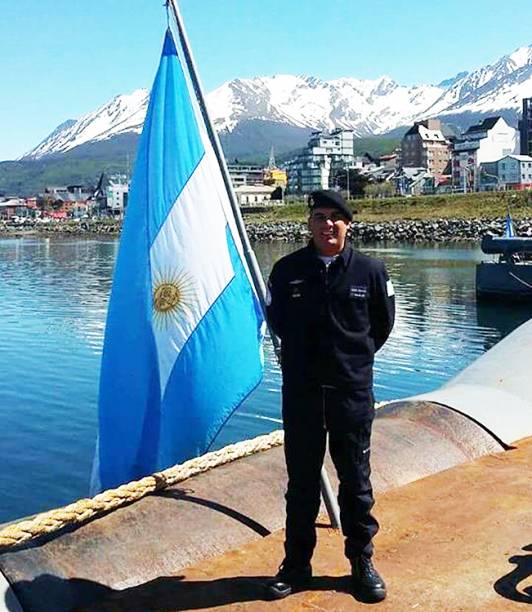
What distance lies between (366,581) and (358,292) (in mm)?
1422

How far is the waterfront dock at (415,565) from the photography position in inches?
164

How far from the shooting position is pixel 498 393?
756cm

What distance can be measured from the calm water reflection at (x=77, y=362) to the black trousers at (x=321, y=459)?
23.7 ft

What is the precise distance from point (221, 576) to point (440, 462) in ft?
7.70

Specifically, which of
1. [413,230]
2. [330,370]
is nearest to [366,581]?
[330,370]

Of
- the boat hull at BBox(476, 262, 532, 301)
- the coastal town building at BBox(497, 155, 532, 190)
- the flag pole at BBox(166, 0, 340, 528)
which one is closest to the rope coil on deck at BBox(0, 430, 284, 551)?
the flag pole at BBox(166, 0, 340, 528)

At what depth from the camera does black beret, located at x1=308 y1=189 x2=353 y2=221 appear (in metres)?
4.21

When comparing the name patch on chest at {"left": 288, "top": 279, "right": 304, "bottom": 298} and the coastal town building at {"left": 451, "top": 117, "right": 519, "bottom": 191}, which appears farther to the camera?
Result: the coastal town building at {"left": 451, "top": 117, "right": 519, "bottom": 191}

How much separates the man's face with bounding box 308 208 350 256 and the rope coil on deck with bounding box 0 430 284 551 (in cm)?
180

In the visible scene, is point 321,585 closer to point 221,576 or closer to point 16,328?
point 221,576

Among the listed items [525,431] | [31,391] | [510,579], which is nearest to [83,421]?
[31,391]

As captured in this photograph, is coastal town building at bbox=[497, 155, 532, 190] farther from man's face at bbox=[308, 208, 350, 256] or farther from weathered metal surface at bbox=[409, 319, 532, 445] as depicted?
man's face at bbox=[308, 208, 350, 256]

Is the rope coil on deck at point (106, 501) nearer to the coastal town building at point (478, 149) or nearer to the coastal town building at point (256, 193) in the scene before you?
the coastal town building at point (478, 149)

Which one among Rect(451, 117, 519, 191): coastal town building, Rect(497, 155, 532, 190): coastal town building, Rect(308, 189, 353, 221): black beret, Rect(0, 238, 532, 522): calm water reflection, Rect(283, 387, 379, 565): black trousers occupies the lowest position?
Rect(0, 238, 532, 522): calm water reflection
